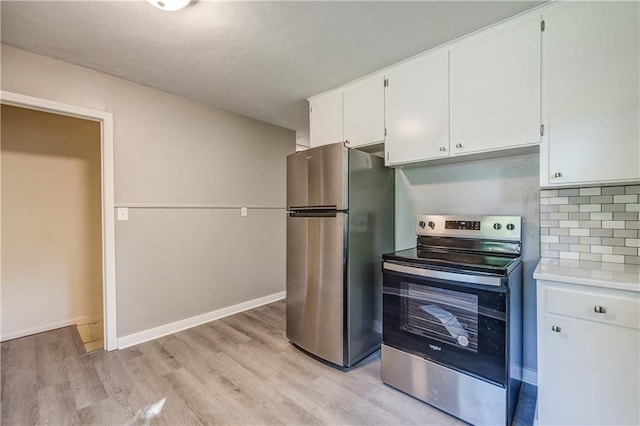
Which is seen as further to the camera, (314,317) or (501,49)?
(314,317)

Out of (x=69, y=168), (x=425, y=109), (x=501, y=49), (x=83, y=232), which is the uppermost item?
(x=501, y=49)

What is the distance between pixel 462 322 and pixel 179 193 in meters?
2.69

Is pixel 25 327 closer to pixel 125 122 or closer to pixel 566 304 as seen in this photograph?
pixel 125 122

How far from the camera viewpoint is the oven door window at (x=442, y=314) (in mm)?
1589

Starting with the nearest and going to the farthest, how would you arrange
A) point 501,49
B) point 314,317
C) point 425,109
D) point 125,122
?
point 501,49
point 425,109
point 314,317
point 125,122

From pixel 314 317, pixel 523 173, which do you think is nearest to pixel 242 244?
pixel 314 317

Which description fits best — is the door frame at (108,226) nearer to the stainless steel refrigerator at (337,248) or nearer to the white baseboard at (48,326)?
the white baseboard at (48,326)

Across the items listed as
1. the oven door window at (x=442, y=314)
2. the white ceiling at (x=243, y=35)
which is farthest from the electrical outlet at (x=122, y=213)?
Result: the oven door window at (x=442, y=314)

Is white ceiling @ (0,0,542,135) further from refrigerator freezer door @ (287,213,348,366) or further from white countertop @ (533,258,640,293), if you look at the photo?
white countertop @ (533,258,640,293)

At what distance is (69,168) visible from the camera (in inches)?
118

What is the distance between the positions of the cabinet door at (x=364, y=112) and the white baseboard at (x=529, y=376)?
6.40ft

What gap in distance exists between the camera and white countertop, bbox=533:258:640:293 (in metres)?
1.21

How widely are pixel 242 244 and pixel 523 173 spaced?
9.32 ft

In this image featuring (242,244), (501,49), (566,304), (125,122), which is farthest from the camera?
(242,244)
